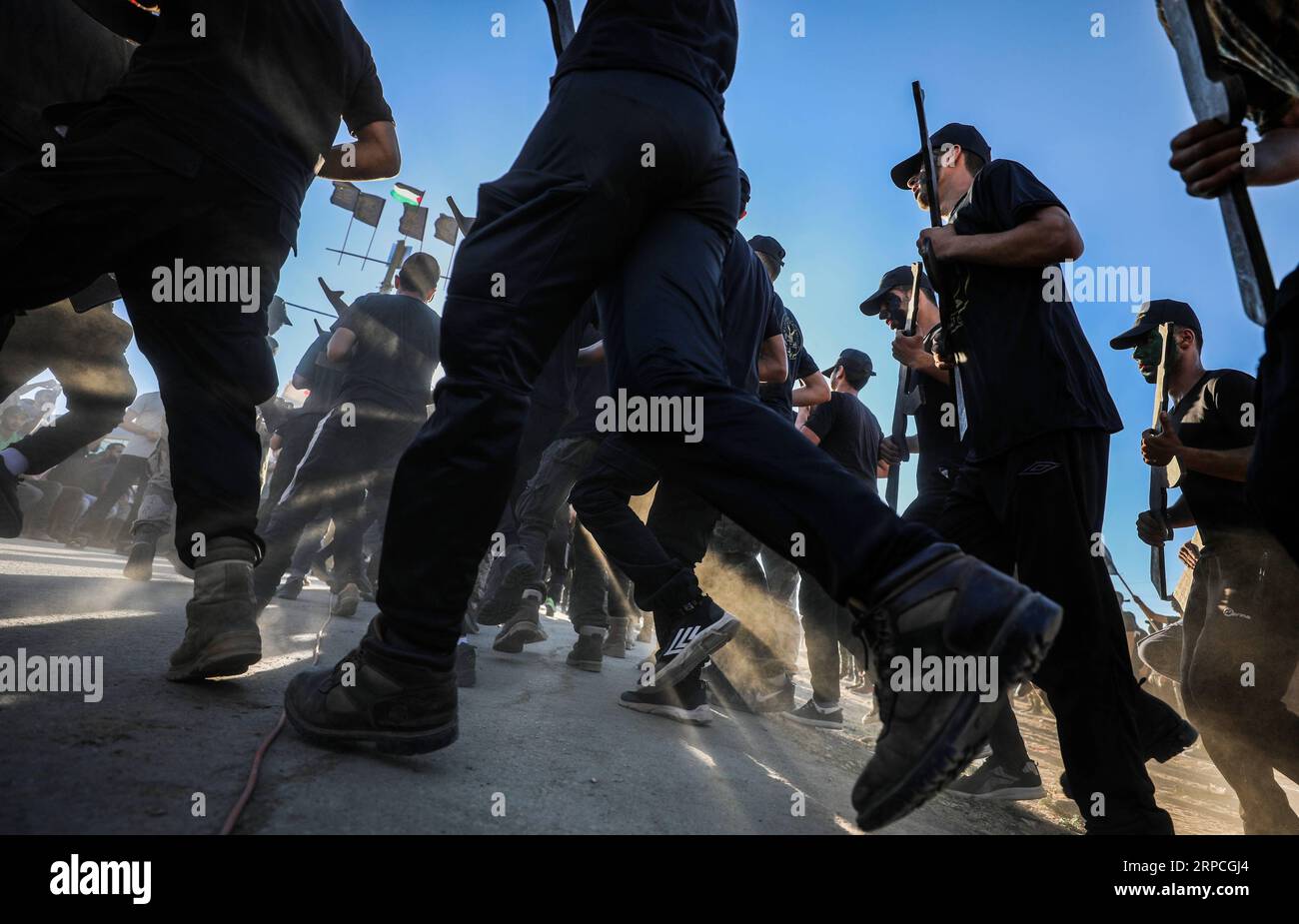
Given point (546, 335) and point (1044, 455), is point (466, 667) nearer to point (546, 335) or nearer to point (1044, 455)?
point (546, 335)

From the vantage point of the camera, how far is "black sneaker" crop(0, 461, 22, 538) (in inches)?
102

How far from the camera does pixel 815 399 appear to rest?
4418mm

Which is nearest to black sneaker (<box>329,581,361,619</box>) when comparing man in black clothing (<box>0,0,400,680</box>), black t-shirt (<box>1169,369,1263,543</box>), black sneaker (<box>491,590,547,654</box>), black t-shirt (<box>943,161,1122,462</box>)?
black sneaker (<box>491,590,547,654</box>)

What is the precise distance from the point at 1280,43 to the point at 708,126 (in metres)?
1.00

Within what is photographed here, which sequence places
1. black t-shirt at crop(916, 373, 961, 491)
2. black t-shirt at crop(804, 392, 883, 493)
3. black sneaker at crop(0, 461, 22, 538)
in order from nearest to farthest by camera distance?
1. black sneaker at crop(0, 461, 22, 538)
2. black t-shirt at crop(916, 373, 961, 491)
3. black t-shirt at crop(804, 392, 883, 493)

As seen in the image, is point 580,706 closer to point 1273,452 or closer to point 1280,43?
point 1273,452

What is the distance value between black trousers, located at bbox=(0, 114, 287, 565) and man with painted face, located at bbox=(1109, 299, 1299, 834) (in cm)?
318

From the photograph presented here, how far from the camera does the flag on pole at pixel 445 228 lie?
26219mm

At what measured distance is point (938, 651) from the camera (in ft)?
3.57

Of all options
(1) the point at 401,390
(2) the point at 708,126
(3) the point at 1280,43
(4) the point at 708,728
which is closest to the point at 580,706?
(4) the point at 708,728

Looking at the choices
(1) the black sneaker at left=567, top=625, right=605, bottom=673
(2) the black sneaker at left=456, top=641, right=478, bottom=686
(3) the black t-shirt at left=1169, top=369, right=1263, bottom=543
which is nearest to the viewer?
(2) the black sneaker at left=456, top=641, right=478, bottom=686

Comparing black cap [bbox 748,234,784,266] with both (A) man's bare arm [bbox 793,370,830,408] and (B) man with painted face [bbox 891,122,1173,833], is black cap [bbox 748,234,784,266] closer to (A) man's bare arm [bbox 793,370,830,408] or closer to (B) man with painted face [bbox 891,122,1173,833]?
(A) man's bare arm [bbox 793,370,830,408]

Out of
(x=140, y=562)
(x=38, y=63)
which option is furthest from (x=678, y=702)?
(x=140, y=562)

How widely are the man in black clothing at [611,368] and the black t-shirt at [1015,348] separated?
93 centimetres
